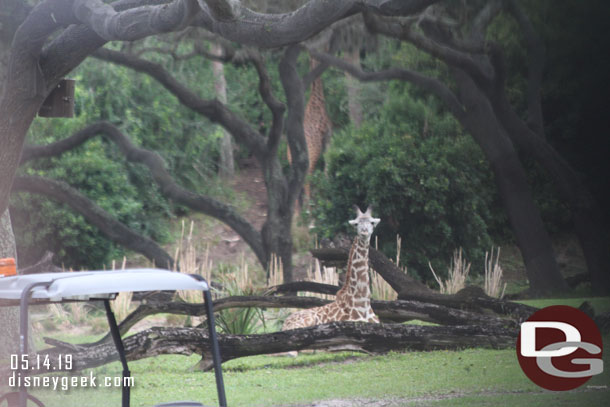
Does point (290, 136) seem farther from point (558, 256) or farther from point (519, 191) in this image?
point (558, 256)

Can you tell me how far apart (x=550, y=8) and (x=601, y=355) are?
24.4ft

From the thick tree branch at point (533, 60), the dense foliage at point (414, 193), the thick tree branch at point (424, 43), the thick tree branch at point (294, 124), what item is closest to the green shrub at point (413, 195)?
the dense foliage at point (414, 193)

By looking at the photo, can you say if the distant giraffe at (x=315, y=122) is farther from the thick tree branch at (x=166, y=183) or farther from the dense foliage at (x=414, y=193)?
the thick tree branch at (x=166, y=183)

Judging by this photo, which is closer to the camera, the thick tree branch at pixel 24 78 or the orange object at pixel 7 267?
the orange object at pixel 7 267

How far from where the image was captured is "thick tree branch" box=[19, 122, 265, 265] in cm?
1360

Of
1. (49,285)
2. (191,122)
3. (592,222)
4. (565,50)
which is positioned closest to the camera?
(49,285)

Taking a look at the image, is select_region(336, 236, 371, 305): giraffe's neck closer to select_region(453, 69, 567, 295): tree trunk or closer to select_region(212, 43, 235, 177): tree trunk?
select_region(453, 69, 567, 295): tree trunk

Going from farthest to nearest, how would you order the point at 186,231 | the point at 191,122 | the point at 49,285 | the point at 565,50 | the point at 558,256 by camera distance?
the point at 191,122
the point at 186,231
the point at 558,256
the point at 565,50
the point at 49,285

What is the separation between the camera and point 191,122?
890 inches

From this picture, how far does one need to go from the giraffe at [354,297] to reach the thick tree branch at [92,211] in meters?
5.81

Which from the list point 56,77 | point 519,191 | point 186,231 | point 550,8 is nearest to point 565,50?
point 550,8

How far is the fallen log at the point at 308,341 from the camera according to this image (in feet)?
23.9

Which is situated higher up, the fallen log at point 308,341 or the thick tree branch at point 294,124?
the thick tree branch at point 294,124

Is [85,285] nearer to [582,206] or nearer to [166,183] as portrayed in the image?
[582,206]
